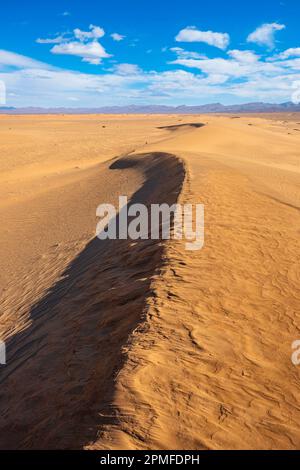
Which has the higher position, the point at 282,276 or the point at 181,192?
the point at 181,192

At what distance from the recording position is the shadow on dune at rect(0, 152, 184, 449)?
3.12 m

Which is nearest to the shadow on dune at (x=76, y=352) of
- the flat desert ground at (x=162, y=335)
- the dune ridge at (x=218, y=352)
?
the flat desert ground at (x=162, y=335)

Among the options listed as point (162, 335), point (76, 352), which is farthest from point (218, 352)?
point (76, 352)

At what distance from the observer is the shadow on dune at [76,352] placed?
312cm

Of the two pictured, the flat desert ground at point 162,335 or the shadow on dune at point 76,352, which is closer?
the flat desert ground at point 162,335

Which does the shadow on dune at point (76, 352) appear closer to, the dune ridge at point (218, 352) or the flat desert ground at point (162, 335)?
the flat desert ground at point (162, 335)

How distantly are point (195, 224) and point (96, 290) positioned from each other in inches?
89.3

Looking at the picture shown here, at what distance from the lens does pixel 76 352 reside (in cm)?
410

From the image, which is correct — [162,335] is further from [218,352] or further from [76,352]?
[76,352]

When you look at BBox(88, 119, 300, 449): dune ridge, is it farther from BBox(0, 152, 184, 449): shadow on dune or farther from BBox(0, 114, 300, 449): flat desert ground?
BBox(0, 152, 184, 449): shadow on dune
